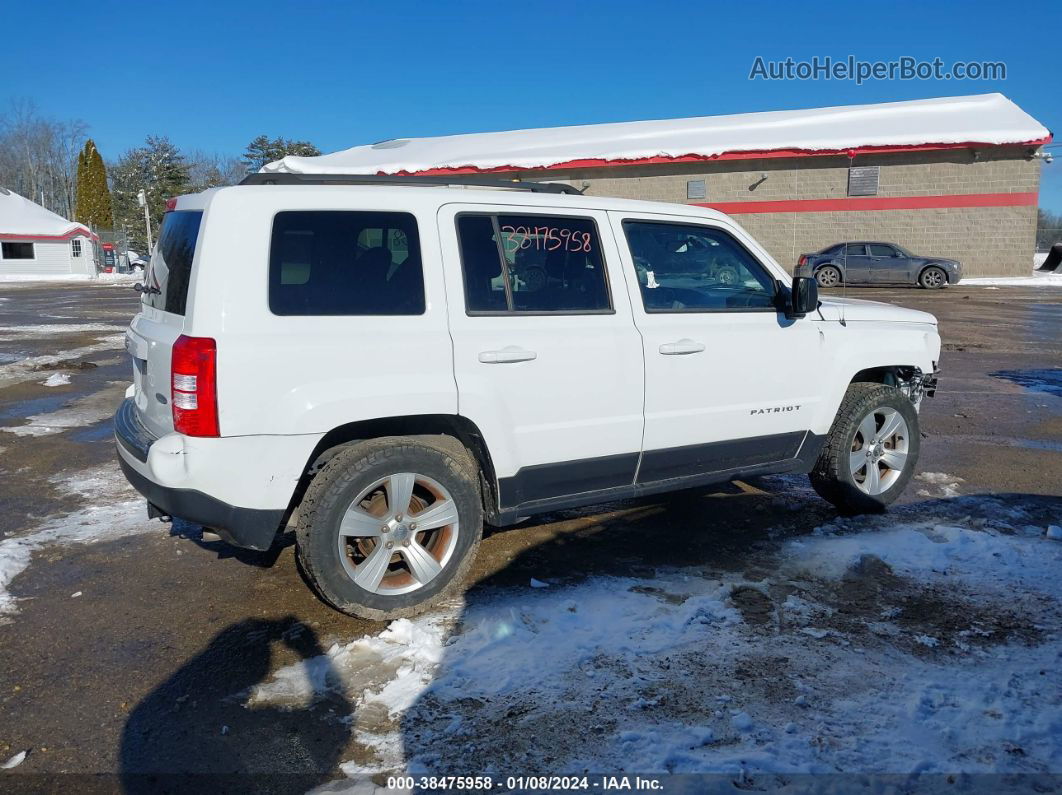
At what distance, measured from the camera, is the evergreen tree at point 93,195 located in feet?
213

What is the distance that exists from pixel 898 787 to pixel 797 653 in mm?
880

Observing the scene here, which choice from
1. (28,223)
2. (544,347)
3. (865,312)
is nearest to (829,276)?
(865,312)

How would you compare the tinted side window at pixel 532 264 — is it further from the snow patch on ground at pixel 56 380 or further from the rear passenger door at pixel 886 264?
the rear passenger door at pixel 886 264

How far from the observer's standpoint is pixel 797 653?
3.50 m

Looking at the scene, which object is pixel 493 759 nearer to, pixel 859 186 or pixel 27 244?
pixel 859 186

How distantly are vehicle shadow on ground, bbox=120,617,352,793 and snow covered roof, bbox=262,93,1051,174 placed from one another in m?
27.3

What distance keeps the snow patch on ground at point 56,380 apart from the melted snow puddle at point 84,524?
15.2 feet

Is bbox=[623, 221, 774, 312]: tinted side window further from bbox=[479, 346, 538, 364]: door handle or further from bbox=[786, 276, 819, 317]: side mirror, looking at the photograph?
bbox=[479, 346, 538, 364]: door handle

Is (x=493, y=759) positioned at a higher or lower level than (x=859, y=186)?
lower

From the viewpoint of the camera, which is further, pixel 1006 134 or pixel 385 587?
pixel 1006 134

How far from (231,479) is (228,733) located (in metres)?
1.00

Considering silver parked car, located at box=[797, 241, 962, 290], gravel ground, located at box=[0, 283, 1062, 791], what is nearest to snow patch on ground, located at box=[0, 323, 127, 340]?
gravel ground, located at box=[0, 283, 1062, 791]

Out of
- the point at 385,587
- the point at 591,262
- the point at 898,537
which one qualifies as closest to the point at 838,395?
the point at 898,537

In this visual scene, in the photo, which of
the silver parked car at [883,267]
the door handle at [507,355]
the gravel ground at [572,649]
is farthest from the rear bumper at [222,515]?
the silver parked car at [883,267]
